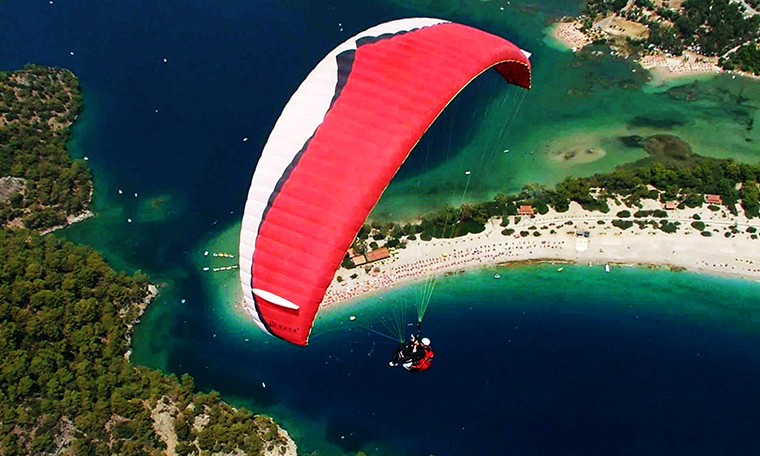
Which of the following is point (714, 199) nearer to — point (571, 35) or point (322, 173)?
point (571, 35)

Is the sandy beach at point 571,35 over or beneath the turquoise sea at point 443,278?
over

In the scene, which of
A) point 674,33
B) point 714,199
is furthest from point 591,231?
point 674,33

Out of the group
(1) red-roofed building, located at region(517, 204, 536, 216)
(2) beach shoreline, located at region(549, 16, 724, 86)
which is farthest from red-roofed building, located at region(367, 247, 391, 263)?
(2) beach shoreline, located at region(549, 16, 724, 86)

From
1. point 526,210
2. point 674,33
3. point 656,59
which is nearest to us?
point 526,210

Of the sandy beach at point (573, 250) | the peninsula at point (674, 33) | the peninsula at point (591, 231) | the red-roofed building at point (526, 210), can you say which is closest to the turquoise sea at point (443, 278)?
the sandy beach at point (573, 250)

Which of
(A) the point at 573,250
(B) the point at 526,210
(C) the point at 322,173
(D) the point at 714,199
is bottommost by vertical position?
(A) the point at 573,250

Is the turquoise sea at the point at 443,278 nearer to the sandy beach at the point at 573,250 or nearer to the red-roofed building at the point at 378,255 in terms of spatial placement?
the sandy beach at the point at 573,250
